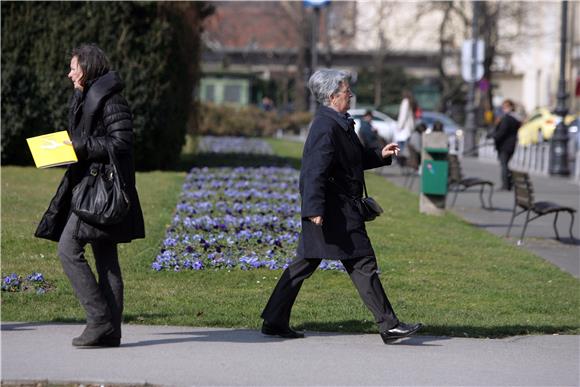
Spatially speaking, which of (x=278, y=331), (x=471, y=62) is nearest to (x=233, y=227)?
(x=278, y=331)

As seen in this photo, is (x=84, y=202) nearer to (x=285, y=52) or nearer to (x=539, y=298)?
(x=539, y=298)

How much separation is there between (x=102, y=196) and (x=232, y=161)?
61.3 feet

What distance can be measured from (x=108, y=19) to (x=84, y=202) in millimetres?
15343

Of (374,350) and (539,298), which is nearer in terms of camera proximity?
(374,350)

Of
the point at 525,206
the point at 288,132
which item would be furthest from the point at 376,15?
the point at 525,206

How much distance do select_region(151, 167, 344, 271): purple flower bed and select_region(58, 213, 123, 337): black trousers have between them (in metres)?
3.40

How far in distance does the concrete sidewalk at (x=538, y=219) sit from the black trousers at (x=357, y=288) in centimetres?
493

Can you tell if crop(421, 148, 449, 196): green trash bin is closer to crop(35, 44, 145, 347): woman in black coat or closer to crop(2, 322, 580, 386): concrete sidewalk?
crop(2, 322, 580, 386): concrete sidewalk

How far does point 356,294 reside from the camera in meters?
10.1

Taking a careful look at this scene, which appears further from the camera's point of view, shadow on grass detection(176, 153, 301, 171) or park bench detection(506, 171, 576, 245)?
shadow on grass detection(176, 153, 301, 171)

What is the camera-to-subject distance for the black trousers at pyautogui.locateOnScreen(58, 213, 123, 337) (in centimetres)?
724

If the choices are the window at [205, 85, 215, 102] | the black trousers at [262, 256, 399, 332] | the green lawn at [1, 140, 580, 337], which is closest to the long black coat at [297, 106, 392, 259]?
the black trousers at [262, 256, 399, 332]

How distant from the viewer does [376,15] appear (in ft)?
217

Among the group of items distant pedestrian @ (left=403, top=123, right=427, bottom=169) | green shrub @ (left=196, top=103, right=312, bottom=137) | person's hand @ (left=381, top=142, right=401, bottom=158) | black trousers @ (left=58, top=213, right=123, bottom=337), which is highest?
person's hand @ (left=381, top=142, right=401, bottom=158)
